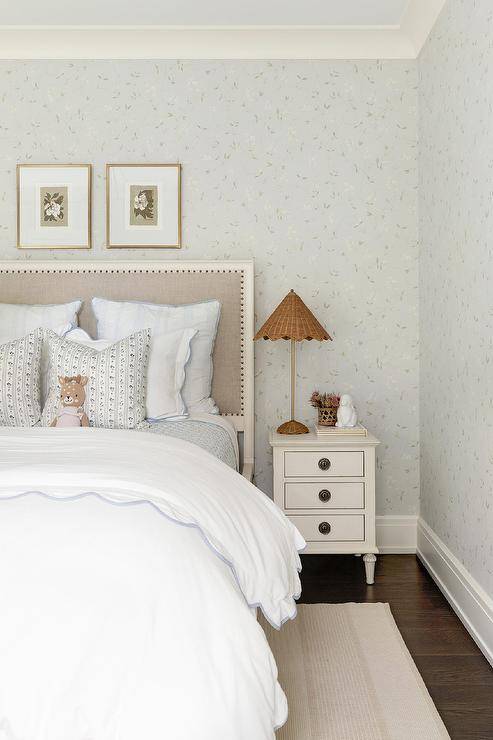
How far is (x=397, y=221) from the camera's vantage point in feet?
11.0

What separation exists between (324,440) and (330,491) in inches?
8.9

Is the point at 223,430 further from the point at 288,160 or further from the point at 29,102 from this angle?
the point at 29,102

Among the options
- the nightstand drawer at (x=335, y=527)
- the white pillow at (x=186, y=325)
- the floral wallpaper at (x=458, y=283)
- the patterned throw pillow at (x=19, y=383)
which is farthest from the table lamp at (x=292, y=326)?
the patterned throw pillow at (x=19, y=383)

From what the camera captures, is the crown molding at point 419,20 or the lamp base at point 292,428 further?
the lamp base at point 292,428

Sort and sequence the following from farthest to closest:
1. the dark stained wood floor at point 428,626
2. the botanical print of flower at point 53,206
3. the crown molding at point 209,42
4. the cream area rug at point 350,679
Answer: the botanical print of flower at point 53,206
the crown molding at point 209,42
the dark stained wood floor at point 428,626
the cream area rug at point 350,679

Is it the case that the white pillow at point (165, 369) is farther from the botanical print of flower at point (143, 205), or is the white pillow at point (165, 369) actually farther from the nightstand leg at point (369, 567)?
the nightstand leg at point (369, 567)

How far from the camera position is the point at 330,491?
2914mm

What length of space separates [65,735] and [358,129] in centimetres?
295

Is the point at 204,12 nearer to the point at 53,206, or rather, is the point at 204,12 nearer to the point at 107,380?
the point at 53,206

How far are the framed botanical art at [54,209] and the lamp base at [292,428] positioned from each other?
1346 mm

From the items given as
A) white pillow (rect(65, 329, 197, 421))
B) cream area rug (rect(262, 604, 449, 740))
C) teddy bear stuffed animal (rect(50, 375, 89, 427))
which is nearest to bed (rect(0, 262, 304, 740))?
cream area rug (rect(262, 604, 449, 740))

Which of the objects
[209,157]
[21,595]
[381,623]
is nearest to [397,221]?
[209,157]

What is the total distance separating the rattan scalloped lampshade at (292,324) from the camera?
2.96 m

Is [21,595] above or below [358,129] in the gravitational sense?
below
